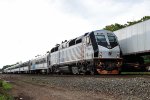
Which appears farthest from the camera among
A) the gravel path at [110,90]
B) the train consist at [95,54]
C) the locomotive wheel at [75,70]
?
the locomotive wheel at [75,70]

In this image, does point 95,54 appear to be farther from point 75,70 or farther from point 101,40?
point 75,70

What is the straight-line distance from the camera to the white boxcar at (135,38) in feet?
79.3

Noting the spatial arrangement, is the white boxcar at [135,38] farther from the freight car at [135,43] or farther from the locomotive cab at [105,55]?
the locomotive cab at [105,55]

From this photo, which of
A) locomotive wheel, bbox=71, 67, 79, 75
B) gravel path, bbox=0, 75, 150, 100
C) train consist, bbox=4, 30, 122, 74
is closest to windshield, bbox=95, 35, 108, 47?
train consist, bbox=4, 30, 122, 74

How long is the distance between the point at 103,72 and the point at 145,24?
16.6 ft

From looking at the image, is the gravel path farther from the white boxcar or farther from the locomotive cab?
the locomotive cab

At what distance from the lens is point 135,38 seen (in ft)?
86.1

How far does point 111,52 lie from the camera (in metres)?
26.5

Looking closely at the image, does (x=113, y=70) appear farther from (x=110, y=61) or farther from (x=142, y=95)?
(x=142, y=95)

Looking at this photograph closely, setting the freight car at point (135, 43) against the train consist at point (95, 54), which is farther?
the train consist at point (95, 54)

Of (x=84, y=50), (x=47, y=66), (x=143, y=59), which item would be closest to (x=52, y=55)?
(x=47, y=66)

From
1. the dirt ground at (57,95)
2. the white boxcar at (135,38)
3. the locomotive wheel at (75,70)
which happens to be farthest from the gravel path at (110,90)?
the locomotive wheel at (75,70)

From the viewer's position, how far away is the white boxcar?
24178 mm

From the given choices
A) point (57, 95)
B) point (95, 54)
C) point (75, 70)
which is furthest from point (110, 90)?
point (75, 70)
